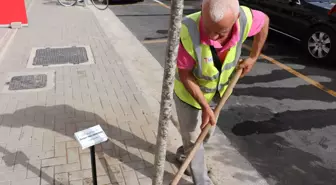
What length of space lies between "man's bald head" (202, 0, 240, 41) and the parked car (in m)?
4.82

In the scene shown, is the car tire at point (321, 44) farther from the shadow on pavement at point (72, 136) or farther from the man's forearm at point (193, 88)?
the man's forearm at point (193, 88)

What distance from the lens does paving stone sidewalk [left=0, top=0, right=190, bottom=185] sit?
3004 mm

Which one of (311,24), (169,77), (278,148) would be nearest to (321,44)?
(311,24)

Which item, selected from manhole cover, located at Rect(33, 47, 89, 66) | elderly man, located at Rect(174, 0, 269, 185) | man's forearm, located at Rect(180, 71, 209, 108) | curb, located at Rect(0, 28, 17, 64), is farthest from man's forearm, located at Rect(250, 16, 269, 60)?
curb, located at Rect(0, 28, 17, 64)

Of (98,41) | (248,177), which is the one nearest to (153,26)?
(98,41)

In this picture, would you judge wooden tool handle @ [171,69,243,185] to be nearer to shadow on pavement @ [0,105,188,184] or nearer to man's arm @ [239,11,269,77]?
man's arm @ [239,11,269,77]

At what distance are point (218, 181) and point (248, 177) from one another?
1.06 feet

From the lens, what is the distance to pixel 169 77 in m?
1.92

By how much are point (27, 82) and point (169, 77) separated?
3.69m

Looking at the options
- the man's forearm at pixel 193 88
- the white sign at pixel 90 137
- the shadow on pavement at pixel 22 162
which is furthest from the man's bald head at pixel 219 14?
the shadow on pavement at pixel 22 162

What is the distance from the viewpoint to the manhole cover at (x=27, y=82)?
4.73 metres

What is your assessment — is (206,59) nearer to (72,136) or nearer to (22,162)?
(72,136)

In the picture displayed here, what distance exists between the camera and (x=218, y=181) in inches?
118

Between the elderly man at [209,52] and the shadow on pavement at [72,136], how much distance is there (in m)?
0.71
